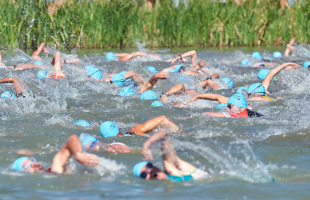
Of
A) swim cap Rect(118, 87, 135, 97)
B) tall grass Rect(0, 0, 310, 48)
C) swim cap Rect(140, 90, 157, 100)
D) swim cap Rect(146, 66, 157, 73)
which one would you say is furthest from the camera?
tall grass Rect(0, 0, 310, 48)

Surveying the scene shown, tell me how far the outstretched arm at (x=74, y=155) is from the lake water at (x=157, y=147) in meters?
0.15

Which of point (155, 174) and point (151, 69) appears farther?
point (151, 69)

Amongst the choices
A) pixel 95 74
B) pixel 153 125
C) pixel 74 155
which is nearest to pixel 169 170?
pixel 74 155

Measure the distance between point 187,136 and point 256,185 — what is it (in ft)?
7.55

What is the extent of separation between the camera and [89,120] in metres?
8.35

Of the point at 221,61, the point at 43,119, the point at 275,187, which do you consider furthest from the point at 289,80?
the point at 275,187

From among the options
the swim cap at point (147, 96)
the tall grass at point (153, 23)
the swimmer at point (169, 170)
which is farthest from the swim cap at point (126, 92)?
the tall grass at point (153, 23)

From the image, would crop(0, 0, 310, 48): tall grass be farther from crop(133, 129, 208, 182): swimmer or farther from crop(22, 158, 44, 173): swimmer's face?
crop(133, 129, 208, 182): swimmer

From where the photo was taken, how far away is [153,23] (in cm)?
1881

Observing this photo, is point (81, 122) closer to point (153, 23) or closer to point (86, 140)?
point (86, 140)

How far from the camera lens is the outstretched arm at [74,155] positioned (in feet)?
16.1

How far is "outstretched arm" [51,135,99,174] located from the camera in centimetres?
492

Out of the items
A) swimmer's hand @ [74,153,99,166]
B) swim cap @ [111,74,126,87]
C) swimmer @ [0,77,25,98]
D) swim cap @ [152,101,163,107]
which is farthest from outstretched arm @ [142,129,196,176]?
swim cap @ [111,74,126,87]

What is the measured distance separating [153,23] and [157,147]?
14.2m
